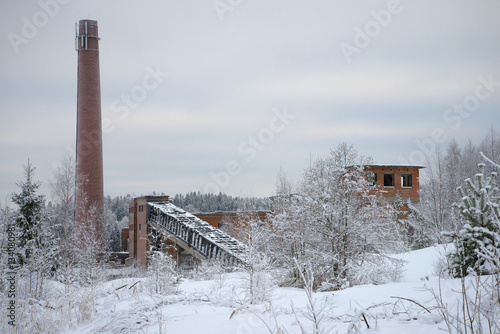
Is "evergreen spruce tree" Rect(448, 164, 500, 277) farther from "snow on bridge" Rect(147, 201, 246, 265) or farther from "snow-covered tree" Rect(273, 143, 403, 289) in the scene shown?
"snow on bridge" Rect(147, 201, 246, 265)

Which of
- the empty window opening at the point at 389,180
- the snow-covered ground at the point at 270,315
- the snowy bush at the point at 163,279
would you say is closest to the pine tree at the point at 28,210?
the snowy bush at the point at 163,279

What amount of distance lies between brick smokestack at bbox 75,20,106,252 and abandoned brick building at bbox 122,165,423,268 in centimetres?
310

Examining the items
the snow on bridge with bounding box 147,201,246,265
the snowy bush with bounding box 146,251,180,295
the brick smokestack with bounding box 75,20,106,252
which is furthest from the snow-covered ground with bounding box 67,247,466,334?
the brick smokestack with bounding box 75,20,106,252

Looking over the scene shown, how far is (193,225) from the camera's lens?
2452cm

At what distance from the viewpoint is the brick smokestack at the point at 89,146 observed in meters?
34.1

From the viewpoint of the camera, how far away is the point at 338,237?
1698 centimetres

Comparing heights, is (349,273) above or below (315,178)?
below

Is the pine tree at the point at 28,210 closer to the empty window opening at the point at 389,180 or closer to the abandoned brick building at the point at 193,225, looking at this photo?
the abandoned brick building at the point at 193,225

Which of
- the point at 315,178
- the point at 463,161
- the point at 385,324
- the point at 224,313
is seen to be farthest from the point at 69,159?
the point at 463,161

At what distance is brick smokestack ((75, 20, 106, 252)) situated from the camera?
3412 cm

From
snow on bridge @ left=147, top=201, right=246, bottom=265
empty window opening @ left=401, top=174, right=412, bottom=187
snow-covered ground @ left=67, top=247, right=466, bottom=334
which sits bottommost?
snow on bridge @ left=147, top=201, right=246, bottom=265

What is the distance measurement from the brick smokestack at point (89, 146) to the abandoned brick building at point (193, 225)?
10.2 ft

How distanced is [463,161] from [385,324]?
1987 inches

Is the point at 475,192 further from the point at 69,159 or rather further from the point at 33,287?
the point at 69,159
